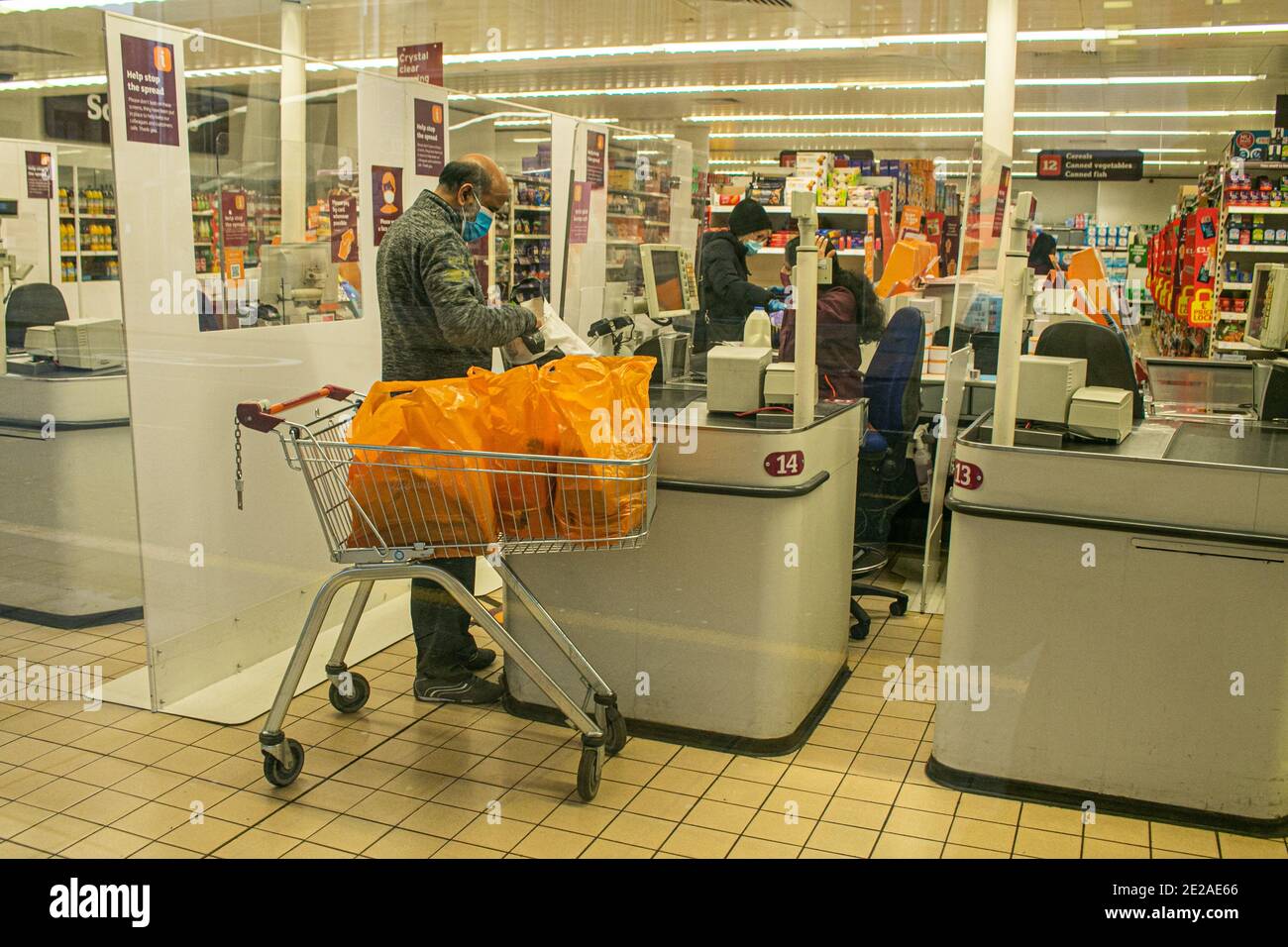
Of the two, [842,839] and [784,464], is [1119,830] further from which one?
[784,464]

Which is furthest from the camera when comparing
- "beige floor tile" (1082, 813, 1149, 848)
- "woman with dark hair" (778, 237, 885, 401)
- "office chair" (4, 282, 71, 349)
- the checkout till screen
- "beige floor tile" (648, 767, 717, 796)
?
the checkout till screen

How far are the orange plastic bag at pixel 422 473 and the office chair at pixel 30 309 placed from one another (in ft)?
7.26

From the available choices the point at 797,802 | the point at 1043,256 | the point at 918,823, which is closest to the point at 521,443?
the point at 797,802

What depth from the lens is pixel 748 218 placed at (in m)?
5.41

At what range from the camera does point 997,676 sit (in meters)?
2.96

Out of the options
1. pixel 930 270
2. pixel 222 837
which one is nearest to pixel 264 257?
pixel 222 837

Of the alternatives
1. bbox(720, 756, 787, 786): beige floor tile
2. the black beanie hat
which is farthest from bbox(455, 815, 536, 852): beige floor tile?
the black beanie hat

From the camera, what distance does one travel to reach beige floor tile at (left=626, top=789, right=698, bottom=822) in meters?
2.90

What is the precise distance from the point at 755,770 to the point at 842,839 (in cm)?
44

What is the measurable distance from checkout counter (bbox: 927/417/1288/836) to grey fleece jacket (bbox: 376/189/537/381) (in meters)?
1.51

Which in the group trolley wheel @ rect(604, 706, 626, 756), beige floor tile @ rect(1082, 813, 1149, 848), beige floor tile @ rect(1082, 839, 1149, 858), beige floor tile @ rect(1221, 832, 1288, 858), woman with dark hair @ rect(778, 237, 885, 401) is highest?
woman with dark hair @ rect(778, 237, 885, 401)

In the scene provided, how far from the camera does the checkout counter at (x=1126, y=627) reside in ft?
8.88

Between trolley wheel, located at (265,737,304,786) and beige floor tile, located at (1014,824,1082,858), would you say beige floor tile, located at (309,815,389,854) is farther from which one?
beige floor tile, located at (1014,824,1082,858)
